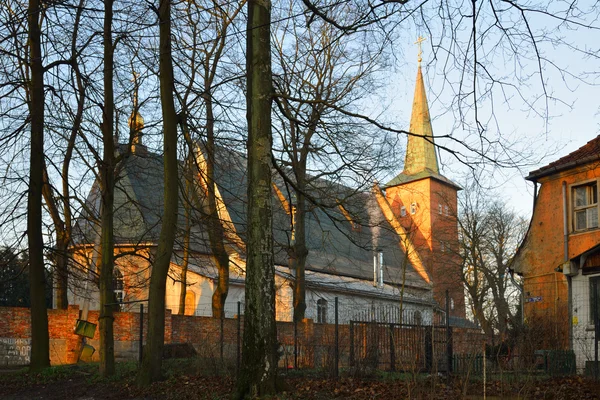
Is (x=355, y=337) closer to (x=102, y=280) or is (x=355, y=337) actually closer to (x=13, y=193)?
(x=102, y=280)

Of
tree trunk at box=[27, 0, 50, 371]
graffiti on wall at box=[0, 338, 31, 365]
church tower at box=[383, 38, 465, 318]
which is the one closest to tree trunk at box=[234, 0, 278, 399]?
tree trunk at box=[27, 0, 50, 371]

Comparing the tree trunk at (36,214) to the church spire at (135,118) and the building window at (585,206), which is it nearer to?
the church spire at (135,118)

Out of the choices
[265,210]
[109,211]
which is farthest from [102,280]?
[265,210]

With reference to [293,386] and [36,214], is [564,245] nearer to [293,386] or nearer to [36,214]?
[293,386]

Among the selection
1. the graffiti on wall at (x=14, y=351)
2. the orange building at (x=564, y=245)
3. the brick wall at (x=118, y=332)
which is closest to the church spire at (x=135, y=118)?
the brick wall at (x=118, y=332)

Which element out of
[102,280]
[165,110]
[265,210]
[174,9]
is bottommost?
[102,280]

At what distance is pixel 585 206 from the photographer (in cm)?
2278

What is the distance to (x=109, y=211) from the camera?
648 inches

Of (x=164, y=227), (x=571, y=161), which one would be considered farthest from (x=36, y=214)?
(x=571, y=161)

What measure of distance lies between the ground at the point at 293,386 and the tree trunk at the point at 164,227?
534mm

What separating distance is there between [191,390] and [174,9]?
811 centimetres

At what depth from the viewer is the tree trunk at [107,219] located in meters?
15.7

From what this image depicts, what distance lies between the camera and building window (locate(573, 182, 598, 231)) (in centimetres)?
2262

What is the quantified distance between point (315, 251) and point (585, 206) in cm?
2426
